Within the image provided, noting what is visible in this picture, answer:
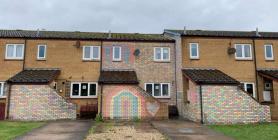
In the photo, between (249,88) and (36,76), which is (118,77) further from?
(249,88)

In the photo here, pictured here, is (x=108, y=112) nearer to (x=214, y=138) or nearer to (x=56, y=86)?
(x=56, y=86)

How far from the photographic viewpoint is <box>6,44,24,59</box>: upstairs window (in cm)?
2098

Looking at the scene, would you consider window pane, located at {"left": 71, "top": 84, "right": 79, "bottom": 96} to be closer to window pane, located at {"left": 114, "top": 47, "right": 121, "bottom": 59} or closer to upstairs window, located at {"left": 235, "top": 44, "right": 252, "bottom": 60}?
window pane, located at {"left": 114, "top": 47, "right": 121, "bottom": 59}

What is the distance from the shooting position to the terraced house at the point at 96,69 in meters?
18.4

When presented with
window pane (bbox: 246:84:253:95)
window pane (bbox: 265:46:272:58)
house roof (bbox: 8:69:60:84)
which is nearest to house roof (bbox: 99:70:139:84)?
house roof (bbox: 8:69:60:84)

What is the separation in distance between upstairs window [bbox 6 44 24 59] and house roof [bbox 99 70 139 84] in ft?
21.6

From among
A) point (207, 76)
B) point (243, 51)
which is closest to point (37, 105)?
point (207, 76)

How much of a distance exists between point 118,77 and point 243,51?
10369 mm

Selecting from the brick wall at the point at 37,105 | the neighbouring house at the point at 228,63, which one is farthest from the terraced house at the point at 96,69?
the neighbouring house at the point at 228,63

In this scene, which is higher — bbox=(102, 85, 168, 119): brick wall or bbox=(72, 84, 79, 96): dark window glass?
bbox=(72, 84, 79, 96): dark window glass

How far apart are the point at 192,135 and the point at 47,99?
10.4m

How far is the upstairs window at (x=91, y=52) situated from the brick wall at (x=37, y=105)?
4.57 m

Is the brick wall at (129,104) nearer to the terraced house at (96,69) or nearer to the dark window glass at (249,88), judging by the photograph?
the terraced house at (96,69)

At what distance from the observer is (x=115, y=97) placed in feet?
60.0
